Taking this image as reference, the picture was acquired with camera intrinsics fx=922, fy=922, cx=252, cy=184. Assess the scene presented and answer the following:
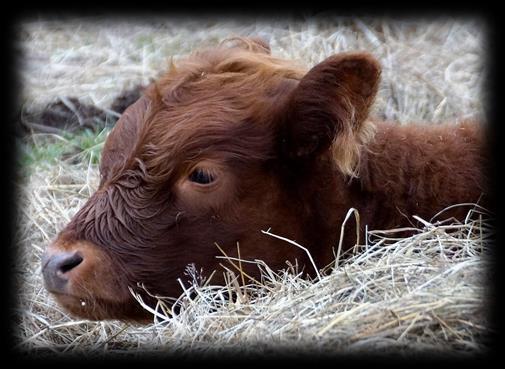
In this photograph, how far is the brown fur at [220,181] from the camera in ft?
14.9

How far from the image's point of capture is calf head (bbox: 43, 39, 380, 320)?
453 cm

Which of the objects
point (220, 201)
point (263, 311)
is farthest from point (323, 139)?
point (263, 311)

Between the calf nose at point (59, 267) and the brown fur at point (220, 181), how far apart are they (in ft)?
0.08

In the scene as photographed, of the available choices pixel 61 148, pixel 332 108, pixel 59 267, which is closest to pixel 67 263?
pixel 59 267

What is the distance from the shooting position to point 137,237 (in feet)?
15.2

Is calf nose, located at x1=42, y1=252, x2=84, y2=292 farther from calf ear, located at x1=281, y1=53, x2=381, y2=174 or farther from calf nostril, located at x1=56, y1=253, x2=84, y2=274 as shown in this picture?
calf ear, located at x1=281, y1=53, x2=381, y2=174

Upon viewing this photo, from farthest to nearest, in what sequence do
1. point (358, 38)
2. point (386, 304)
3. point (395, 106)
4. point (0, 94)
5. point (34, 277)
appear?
point (358, 38) → point (395, 106) → point (0, 94) → point (34, 277) → point (386, 304)

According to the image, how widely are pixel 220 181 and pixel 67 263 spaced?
2.77ft

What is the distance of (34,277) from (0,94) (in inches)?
84.7

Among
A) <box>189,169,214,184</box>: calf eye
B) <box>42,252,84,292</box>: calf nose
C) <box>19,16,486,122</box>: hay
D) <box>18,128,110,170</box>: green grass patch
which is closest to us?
<box>42,252,84,292</box>: calf nose

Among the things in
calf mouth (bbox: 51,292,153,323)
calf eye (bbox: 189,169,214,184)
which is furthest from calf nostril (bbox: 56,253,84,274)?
calf eye (bbox: 189,169,214,184)

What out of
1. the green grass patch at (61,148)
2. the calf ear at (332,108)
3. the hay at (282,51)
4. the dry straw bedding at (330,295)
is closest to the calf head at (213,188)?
the calf ear at (332,108)

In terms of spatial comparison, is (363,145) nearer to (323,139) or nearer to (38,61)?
(323,139)

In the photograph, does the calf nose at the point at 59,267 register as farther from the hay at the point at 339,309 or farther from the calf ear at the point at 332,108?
the calf ear at the point at 332,108
